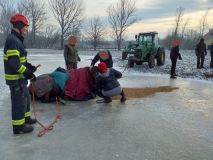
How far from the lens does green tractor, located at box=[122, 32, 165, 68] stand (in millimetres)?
19734

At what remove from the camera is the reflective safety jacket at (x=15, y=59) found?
5.25 metres

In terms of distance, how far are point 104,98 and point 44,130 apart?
2702mm

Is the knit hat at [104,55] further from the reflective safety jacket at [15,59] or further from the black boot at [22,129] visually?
the black boot at [22,129]

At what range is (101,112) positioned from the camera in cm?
721

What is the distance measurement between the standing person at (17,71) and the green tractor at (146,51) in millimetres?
14283

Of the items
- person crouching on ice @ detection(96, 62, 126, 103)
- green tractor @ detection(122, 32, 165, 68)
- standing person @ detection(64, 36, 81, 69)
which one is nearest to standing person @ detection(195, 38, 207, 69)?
green tractor @ detection(122, 32, 165, 68)

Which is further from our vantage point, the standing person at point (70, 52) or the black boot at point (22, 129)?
the standing person at point (70, 52)

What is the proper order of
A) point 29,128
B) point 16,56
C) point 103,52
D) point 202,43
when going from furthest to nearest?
1. point 202,43
2. point 103,52
3. point 29,128
4. point 16,56

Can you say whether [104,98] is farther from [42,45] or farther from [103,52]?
[42,45]

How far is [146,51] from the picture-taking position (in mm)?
20047

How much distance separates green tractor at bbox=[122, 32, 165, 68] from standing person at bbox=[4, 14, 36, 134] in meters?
14.3

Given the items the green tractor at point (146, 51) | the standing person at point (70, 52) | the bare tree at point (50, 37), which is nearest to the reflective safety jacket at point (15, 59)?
the standing person at point (70, 52)

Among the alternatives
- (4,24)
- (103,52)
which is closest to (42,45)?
(4,24)

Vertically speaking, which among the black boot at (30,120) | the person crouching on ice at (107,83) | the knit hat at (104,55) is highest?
the knit hat at (104,55)
